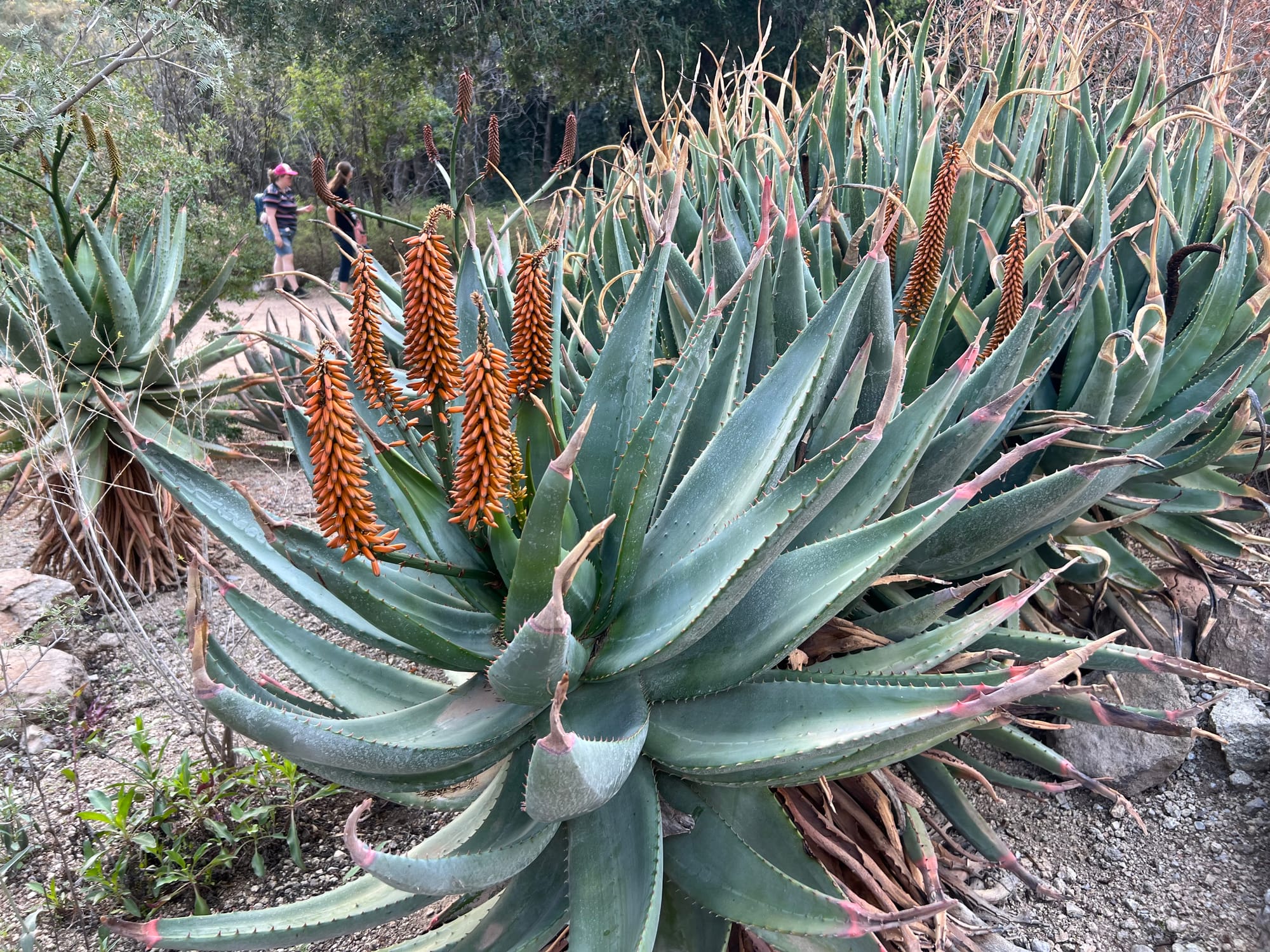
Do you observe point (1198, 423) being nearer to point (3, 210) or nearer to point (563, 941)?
point (563, 941)

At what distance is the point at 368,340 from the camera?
3.71 ft

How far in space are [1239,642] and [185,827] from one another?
3.08m

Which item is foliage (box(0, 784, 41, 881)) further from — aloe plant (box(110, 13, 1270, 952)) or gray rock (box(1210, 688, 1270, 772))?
gray rock (box(1210, 688, 1270, 772))

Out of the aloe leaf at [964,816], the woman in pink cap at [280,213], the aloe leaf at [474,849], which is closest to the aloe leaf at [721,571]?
the aloe leaf at [474,849]

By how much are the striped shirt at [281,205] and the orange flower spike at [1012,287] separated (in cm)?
1005

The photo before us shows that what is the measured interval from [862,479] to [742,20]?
16.4 m

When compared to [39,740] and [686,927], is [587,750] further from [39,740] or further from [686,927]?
[39,740]

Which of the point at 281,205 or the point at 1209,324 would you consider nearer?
the point at 1209,324

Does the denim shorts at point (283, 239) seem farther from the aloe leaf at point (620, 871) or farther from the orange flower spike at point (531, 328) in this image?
the aloe leaf at point (620, 871)

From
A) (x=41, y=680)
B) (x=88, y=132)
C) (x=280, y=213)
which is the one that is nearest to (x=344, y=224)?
(x=88, y=132)

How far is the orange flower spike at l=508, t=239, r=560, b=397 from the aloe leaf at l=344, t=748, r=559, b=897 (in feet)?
1.95

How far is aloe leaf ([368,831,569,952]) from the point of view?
130 centimetres

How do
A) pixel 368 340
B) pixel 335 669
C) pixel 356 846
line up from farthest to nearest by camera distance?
pixel 335 669
pixel 368 340
pixel 356 846

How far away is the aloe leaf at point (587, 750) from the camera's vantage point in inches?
37.9
